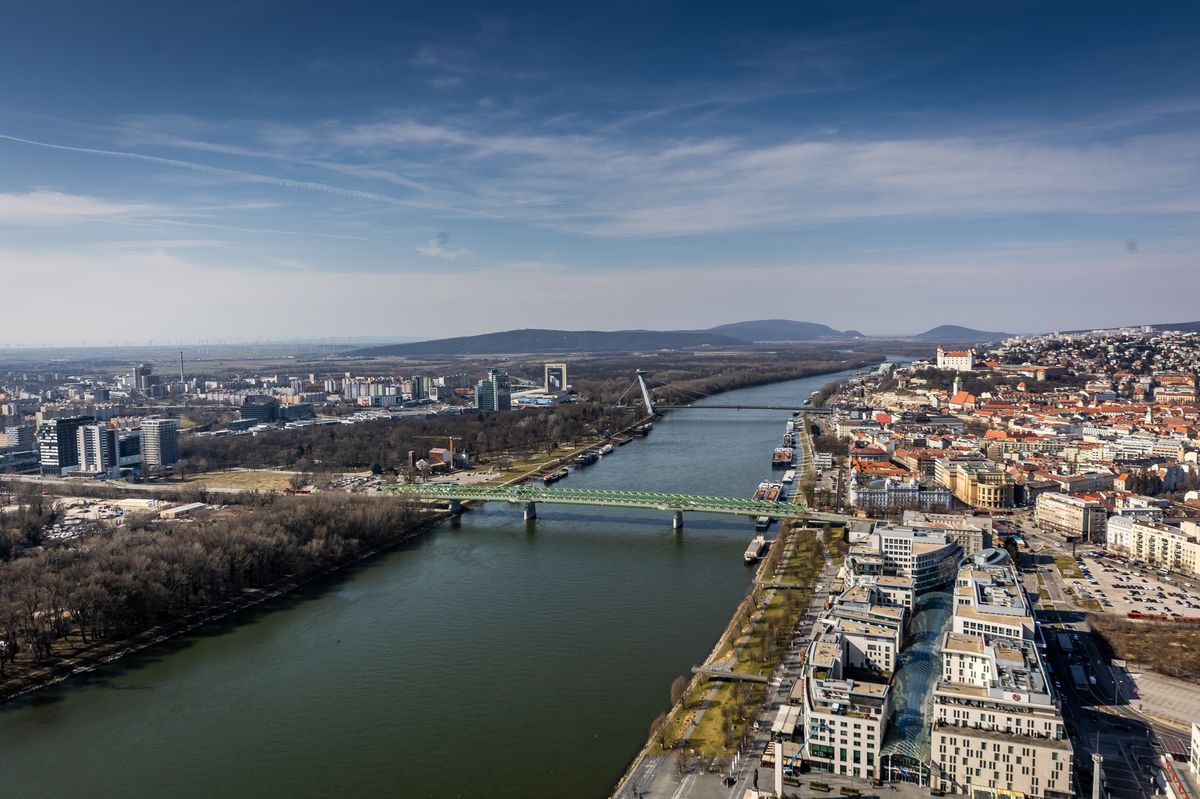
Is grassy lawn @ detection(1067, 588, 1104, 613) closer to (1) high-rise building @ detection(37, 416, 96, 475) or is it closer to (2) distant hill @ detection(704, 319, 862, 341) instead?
(1) high-rise building @ detection(37, 416, 96, 475)

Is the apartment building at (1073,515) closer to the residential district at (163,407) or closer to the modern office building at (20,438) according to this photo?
the residential district at (163,407)

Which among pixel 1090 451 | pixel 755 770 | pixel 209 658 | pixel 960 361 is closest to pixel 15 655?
pixel 209 658

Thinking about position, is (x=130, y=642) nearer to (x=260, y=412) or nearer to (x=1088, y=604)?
(x=1088, y=604)

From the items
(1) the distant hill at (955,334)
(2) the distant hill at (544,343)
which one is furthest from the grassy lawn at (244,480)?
(1) the distant hill at (955,334)

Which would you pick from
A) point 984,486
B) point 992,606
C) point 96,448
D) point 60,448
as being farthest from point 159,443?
point 992,606

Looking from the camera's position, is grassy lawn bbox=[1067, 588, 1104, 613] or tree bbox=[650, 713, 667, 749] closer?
tree bbox=[650, 713, 667, 749]

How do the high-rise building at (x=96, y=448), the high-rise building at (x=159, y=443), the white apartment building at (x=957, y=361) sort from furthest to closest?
the white apartment building at (x=957, y=361), the high-rise building at (x=159, y=443), the high-rise building at (x=96, y=448)

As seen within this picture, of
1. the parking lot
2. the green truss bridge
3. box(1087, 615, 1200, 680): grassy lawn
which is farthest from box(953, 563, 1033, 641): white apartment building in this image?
the green truss bridge
